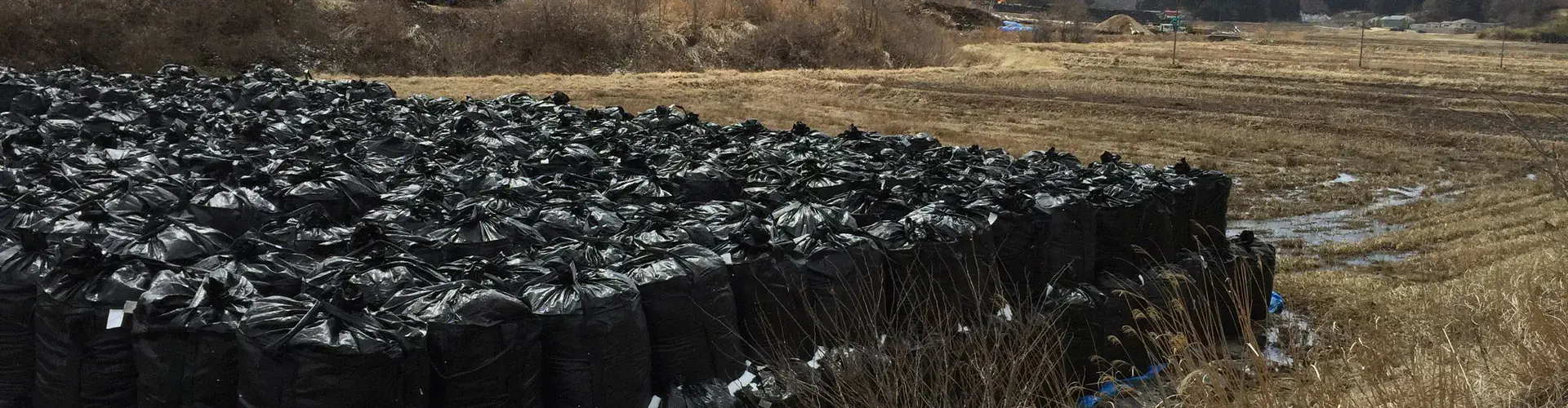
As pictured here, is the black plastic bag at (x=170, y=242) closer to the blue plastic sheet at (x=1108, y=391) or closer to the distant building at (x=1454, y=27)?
the blue plastic sheet at (x=1108, y=391)

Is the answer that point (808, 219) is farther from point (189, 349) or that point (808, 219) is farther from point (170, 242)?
point (170, 242)

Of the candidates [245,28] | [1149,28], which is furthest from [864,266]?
[1149,28]

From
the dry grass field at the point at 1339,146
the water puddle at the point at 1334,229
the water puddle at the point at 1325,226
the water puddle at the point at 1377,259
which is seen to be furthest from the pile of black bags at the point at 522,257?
the water puddle at the point at 1325,226

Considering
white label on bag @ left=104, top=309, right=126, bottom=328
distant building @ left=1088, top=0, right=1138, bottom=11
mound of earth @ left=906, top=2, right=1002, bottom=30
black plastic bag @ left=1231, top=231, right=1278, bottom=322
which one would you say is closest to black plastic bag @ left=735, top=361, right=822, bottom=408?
white label on bag @ left=104, top=309, right=126, bottom=328

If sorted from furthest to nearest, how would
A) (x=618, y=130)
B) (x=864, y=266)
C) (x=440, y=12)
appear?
(x=440, y=12), (x=618, y=130), (x=864, y=266)

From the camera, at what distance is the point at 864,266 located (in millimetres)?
5016

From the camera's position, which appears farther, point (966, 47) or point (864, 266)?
point (966, 47)

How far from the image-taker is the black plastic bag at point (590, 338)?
4.09 meters

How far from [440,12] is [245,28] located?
5.14 meters

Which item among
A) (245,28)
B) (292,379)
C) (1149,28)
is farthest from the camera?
(1149,28)

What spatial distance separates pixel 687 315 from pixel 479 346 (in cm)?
87

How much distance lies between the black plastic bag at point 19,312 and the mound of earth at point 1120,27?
6071 centimetres

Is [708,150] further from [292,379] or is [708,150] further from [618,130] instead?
[292,379]

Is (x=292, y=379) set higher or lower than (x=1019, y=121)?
higher
